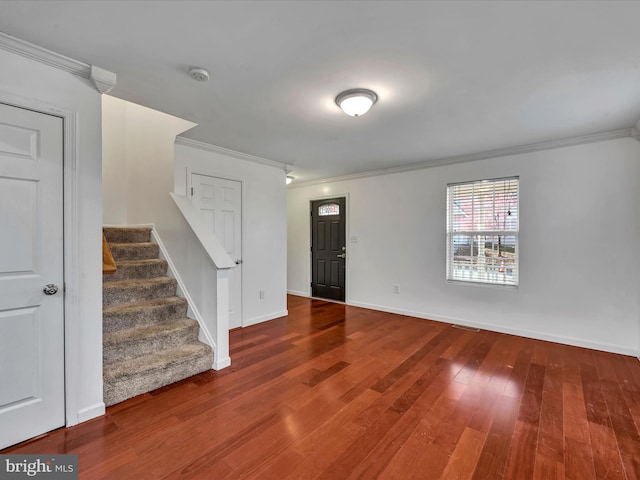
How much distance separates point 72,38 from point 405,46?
1.97m

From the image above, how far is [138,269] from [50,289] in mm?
1270

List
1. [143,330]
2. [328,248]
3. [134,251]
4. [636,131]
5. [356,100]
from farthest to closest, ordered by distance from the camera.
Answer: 1. [328,248]
2. [134,251]
3. [636,131]
4. [143,330]
5. [356,100]

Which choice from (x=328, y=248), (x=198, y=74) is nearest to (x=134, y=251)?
(x=198, y=74)

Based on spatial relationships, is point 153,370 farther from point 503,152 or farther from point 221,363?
point 503,152

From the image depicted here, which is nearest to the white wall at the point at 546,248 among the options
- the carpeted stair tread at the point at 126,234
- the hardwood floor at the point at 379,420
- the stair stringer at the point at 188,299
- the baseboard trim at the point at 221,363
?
the hardwood floor at the point at 379,420

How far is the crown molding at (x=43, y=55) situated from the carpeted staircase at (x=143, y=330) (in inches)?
70.8

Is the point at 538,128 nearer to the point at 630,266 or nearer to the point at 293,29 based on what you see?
the point at 630,266

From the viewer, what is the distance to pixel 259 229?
445 centimetres

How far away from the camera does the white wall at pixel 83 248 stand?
1.97 m

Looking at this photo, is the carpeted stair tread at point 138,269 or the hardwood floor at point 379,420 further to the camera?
the carpeted stair tread at point 138,269

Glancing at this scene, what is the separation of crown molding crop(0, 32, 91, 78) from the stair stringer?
196 centimetres

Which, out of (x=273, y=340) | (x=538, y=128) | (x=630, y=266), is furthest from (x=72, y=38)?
(x=630, y=266)

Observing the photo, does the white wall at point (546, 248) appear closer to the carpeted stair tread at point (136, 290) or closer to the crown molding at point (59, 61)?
the carpeted stair tread at point (136, 290)

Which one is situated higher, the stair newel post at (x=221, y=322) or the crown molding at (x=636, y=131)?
the crown molding at (x=636, y=131)
